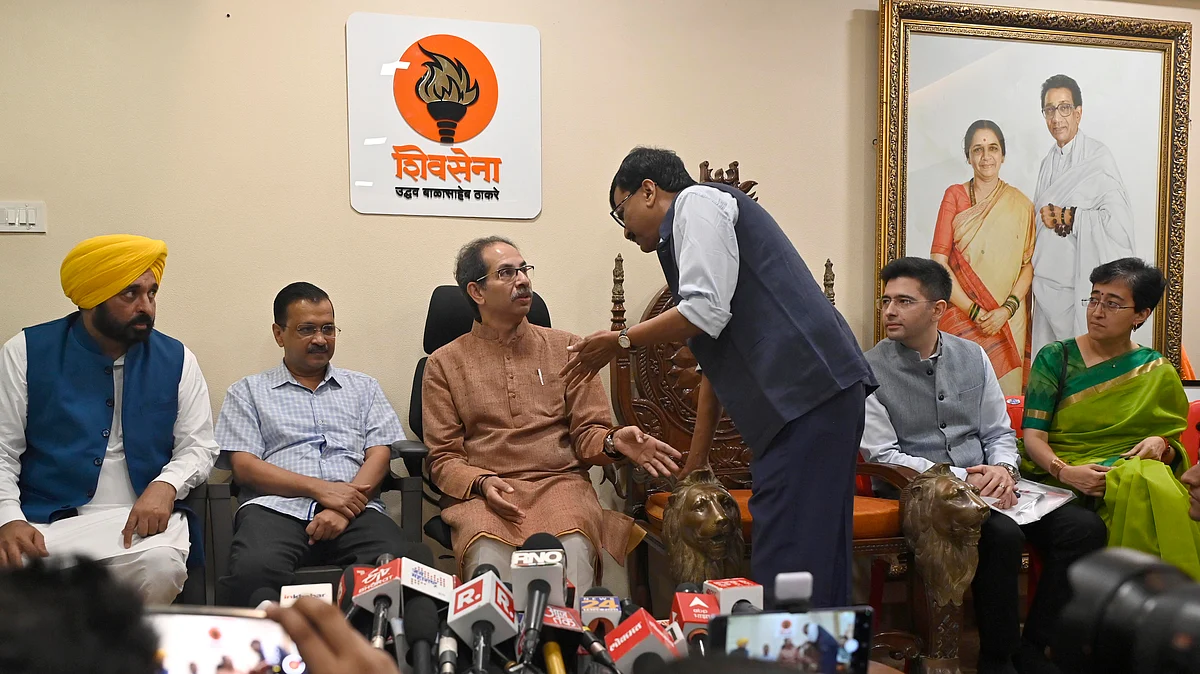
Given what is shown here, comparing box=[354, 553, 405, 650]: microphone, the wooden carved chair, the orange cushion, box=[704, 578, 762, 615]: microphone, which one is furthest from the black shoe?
box=[354, 553, 405, 650]: microphone

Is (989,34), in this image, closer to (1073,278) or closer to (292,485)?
(1073,278)

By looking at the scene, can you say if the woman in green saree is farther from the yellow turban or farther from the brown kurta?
the yellow turban

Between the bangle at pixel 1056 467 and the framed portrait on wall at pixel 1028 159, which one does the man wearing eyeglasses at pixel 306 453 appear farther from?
the bangle at pixel 1056 467

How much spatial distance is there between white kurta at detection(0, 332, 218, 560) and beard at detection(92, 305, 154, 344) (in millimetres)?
93

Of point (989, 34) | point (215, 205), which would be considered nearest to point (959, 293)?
point (989, 34)

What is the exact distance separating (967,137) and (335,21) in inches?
106

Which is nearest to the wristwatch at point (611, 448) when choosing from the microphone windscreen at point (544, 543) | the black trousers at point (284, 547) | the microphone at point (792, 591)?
the black trousers at point (284, 547)

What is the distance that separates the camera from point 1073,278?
3961mm

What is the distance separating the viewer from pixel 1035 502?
303 centimetres

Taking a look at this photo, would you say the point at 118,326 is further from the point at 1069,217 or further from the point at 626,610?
the point at 1069,217

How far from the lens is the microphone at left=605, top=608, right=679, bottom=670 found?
1.34 meters

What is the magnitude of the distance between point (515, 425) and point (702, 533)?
30.9 inches

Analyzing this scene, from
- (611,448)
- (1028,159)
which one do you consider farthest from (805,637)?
(1028,159)

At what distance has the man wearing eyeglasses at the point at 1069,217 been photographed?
12.9ft
